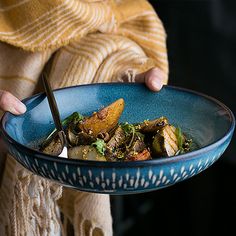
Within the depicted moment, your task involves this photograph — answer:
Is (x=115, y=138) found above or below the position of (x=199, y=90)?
above

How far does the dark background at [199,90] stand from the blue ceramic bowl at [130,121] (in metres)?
0.62

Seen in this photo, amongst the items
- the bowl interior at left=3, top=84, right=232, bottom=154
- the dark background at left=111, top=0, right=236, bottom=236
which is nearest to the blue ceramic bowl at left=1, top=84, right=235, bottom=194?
the bowl interior at left=3, top=84, right=232, bottom=154

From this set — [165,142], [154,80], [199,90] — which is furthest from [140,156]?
[199,90]

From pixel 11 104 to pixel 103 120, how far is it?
0.34ft

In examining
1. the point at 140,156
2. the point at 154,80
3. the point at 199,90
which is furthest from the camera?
the point at 199,90

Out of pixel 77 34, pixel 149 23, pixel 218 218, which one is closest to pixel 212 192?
pixel 218 218

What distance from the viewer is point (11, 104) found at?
59 cm

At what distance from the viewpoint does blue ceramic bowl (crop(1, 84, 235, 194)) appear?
0.47 metres

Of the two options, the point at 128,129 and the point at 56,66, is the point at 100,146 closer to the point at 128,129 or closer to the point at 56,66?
the point at 128,129

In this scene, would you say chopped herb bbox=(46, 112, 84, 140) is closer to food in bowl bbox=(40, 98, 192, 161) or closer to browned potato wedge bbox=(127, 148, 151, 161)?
food in bowl bbox=(40, 98, 192, 161)

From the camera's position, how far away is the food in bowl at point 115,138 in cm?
56

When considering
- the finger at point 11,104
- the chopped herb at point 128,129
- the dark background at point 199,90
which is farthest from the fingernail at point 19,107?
the dark background at point 199,90

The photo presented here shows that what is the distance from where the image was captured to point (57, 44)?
0.74 meters

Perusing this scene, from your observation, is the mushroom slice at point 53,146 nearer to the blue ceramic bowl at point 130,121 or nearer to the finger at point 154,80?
the blue ceramic bowl at point 130,121
